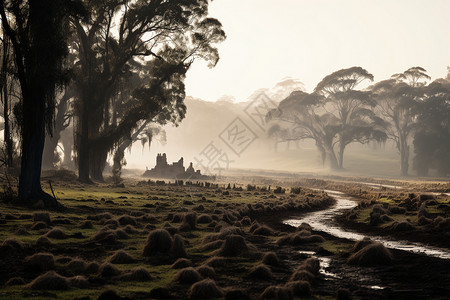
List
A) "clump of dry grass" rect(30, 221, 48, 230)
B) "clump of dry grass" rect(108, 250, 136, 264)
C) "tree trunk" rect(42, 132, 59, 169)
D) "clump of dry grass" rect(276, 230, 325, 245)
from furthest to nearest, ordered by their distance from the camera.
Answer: "tree trunk" rect(42, 132, 59, 169) < "clump of dry grass" rect(276, 230, 325, 245) < "clump of dry grass" rect(30, 221, 48, 230) < "clump of dry grass" rect(108, 250, 136, 264)

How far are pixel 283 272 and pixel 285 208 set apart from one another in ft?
69.5

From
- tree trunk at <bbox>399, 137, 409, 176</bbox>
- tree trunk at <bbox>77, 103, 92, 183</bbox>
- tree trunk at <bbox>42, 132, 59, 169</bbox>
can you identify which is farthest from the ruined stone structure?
tree trunk at <bbox>399, 137, 409, 176</bbox>

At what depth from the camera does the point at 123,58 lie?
47.6 metres

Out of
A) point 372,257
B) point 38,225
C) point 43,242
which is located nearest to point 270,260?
point 372,257

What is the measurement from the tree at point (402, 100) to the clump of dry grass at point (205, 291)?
87.6 m

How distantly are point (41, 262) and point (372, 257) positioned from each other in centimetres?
994

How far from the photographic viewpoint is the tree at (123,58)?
46312 millimetres

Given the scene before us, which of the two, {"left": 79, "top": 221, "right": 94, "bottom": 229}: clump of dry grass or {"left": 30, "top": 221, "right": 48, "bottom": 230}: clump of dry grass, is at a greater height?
{"left": 30, "top": 221, "right": 48, "bottom": 230}: clump of dry grass

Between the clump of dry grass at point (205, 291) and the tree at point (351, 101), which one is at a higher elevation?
the tree at point (351, 101)

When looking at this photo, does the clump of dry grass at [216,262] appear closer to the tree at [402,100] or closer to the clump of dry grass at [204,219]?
the clump of dry grass at [204,219]

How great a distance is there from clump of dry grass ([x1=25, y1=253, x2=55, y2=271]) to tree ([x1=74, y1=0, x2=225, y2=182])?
34.0 meters

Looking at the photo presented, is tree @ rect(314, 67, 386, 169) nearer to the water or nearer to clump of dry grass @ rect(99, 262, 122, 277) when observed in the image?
the water

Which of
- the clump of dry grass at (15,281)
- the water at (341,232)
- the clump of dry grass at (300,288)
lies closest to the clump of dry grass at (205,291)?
the clump of dry grass at (300,288)

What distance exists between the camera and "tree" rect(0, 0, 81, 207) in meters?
25.2
